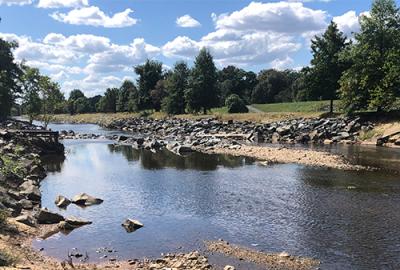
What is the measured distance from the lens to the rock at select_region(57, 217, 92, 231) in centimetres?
2311

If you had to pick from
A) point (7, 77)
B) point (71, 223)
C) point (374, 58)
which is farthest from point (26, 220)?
point (7, 77)

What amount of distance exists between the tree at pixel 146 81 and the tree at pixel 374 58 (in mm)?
77256

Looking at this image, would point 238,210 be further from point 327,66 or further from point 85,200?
point 327,66

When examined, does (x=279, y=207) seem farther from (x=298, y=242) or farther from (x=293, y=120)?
(x=293, y=120)

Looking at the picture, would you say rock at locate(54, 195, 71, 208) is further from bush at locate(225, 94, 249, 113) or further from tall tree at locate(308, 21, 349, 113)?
bush at locate(225, 94, 249, 113)

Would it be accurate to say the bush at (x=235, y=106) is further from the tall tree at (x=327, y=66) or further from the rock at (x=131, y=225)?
the rock at (x=131, y=225)

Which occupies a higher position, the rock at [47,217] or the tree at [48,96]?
the tree at [48,96]

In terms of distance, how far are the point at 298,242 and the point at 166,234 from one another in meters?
5.94

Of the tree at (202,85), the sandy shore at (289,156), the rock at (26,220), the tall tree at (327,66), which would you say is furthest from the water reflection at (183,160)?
the tree at (202,85)

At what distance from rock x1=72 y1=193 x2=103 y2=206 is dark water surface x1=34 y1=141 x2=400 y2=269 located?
Answer: 0.66 metres

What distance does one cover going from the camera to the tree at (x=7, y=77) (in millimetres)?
85875

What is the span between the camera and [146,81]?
141250 mm

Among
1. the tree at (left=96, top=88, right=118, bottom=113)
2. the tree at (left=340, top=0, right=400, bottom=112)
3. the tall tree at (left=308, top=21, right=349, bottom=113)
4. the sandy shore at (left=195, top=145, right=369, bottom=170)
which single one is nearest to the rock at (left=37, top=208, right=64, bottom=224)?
the sandy shore at (left=195, top=145, right=369, bottom=170)

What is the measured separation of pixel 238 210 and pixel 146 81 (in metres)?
118
